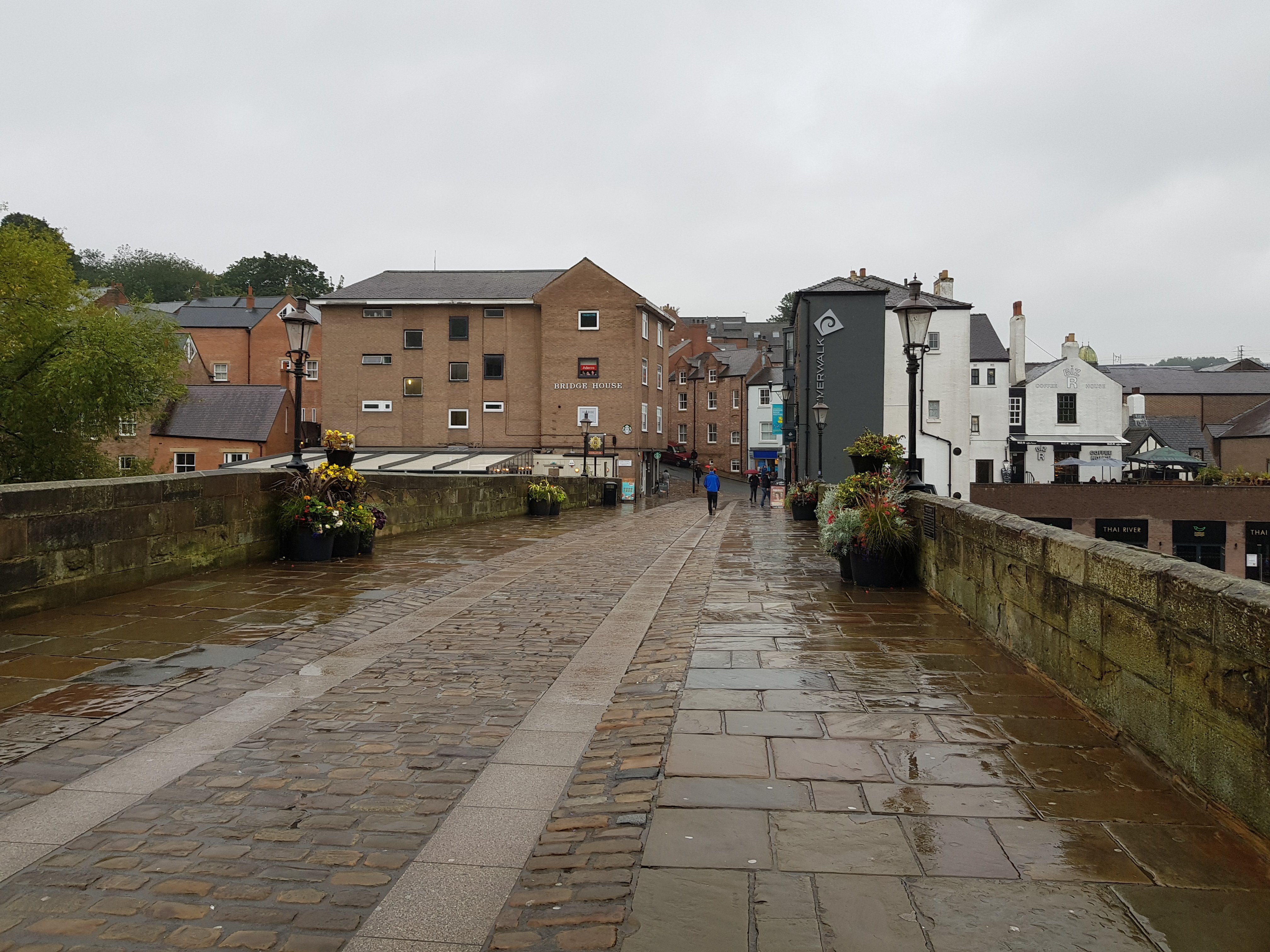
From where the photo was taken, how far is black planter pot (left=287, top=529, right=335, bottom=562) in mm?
10766

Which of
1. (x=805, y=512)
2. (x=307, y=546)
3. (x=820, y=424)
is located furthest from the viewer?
(x=820, y=424)

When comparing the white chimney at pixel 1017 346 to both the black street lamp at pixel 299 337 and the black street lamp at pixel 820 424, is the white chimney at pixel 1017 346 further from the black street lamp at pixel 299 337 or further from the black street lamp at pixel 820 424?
the black street lamp at pixel 299 337

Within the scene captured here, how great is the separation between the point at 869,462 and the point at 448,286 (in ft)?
137

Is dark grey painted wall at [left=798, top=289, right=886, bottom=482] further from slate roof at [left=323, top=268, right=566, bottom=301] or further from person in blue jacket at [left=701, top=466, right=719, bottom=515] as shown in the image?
slate roof at [left=323, top=268, right=566, bottom=301]

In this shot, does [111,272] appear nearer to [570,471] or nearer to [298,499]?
[570,471]

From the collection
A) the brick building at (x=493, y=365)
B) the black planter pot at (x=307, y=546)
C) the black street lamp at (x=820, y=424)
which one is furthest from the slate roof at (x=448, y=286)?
the black planter pot at (x=307, y=546)

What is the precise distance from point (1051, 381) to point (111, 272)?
88375 mm

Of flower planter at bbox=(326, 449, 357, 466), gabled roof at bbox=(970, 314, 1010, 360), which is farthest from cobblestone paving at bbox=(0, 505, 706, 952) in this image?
gabled roof at bbox=(970, 314, 1010, 360)

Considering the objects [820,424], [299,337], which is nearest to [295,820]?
[299,337]

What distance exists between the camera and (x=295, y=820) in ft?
11.2

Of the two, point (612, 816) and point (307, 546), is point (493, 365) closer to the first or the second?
point (307, 546)

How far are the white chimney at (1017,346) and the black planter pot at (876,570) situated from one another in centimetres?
4658

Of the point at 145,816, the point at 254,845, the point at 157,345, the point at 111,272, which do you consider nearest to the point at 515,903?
the point at 254,845

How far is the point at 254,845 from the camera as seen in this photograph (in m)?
3.19
